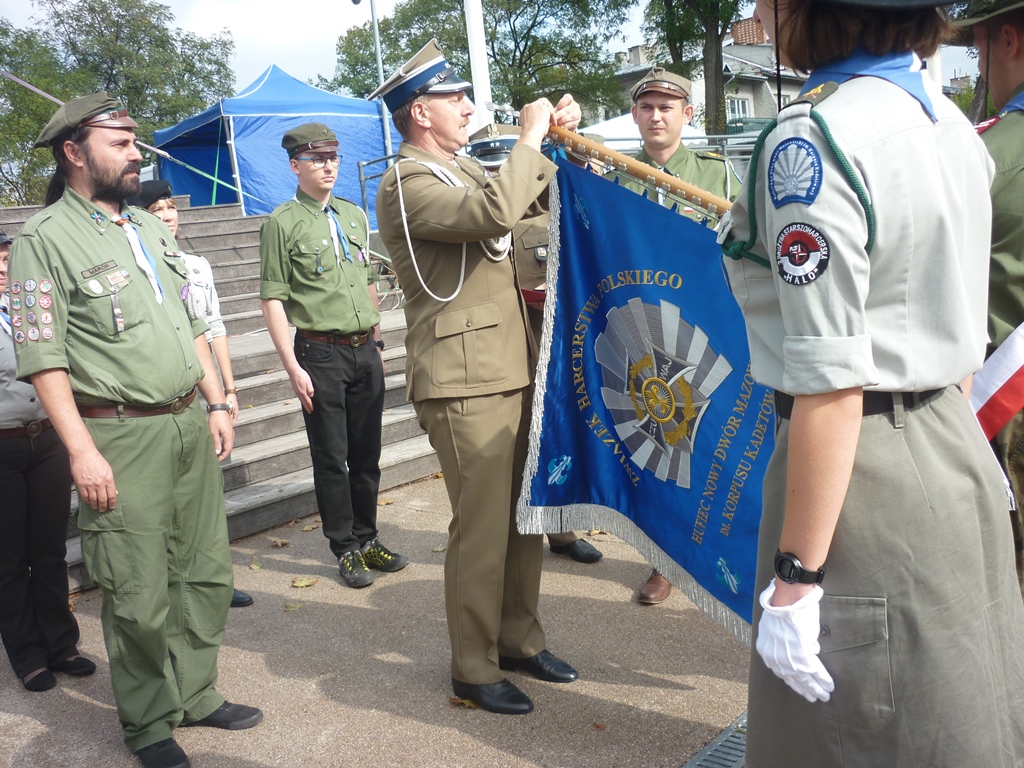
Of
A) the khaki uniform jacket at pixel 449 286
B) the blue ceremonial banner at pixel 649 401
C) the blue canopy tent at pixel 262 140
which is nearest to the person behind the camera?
the blue ceremonial banner at pixel 649 401

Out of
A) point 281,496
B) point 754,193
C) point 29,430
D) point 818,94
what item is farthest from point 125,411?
point 281,496

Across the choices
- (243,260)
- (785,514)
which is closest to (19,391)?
(785,514)

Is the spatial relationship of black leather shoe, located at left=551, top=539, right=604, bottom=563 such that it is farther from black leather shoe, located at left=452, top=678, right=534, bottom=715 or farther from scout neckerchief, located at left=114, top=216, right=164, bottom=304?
scout neckerchief, located at left=114, top=216, right=164, bottom=304

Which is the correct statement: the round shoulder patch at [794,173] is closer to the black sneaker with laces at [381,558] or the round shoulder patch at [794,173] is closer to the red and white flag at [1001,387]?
the red and white flag at [1001,387]

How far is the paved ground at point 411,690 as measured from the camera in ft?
10.1

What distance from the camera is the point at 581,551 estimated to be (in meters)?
4.76

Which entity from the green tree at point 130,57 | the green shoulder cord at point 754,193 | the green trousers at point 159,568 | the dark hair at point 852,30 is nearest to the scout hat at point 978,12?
the dark hair at point 852,30

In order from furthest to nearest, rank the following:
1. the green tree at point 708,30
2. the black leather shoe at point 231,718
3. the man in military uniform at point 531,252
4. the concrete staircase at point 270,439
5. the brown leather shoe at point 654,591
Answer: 1. the green tree at point 708,30
2. the concrete staircase at point 270,439
3. the brown leather shoe at point 654,591
4. the man in military uniform at point 531,252
5. the black leather shoe at point 231,718

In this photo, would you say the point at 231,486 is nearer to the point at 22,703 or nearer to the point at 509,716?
the point at 22,703

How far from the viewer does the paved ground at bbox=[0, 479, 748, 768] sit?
122 inches

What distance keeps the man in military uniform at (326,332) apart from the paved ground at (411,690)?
0.35m

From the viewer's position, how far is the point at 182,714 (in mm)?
3254

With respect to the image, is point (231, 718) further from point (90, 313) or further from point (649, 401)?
point (649, 401)

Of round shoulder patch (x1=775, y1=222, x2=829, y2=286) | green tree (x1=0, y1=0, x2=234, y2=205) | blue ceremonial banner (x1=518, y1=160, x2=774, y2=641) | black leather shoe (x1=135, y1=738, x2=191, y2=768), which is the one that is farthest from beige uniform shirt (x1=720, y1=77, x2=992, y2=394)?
green tree (x1=0, y1=0, x2=234, y2=205)
